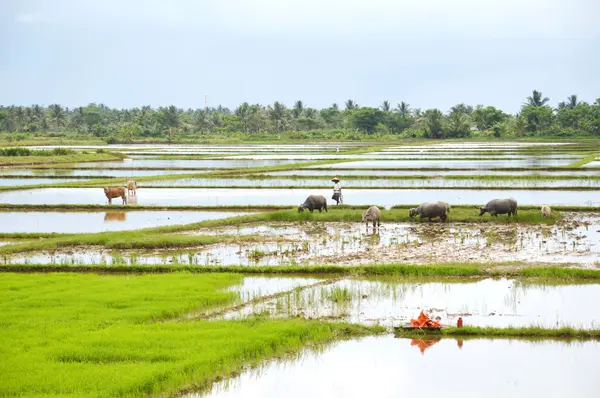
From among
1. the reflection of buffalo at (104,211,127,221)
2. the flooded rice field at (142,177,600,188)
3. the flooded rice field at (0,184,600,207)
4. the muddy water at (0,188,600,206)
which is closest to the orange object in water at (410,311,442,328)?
the flooded rice field at (0,184,600,207)

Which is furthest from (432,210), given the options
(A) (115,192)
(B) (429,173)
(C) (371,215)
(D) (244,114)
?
(D) (244,114)

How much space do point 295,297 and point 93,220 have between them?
26.0ft

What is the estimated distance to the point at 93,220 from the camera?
1553 centimetres

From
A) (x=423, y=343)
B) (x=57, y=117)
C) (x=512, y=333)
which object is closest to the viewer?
(x=423, y=343)

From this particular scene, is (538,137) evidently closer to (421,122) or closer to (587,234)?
(421,122)

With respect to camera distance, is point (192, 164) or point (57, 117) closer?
point (192, 164)

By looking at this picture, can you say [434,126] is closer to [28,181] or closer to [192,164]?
[192,164]

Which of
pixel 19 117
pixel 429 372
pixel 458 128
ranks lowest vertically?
pixel 429 372

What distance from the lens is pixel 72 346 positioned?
263 inches

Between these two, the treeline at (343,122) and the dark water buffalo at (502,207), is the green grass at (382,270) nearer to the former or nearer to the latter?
the dark water buffalo at (502,207)

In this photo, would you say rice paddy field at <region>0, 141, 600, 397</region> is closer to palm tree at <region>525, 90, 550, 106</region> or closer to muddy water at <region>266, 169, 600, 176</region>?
muddy water at <region>266, 169, 600, 176</region>

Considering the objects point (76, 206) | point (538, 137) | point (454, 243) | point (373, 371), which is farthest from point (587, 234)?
point (538, 137)

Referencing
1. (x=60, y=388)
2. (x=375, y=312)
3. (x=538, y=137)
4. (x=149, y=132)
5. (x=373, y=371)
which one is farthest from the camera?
(x=149, y=132)

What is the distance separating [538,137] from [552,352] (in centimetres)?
5309
